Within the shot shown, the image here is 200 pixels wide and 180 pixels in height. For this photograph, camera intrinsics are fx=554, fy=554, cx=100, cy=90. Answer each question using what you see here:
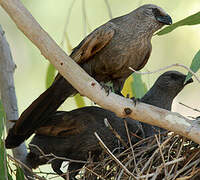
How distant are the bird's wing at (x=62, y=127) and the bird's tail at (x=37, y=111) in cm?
19

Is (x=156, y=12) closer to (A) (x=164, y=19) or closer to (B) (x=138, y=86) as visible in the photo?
(A) (x=164, y=19)

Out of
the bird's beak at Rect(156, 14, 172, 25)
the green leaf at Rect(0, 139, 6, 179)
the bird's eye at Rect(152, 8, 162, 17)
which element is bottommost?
the bird's beak at Rect(156, 14, 172, 25)

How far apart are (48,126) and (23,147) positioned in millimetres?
203

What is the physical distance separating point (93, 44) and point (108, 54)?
0.14m

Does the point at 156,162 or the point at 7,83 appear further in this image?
the point at 7,83

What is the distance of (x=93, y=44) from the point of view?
3225 millimetres

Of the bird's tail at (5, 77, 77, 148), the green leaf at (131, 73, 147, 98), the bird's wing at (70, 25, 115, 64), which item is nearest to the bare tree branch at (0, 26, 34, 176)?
the bird's tail at (5, 77, 77, 148)

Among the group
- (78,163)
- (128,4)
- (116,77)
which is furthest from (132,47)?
(128,4)

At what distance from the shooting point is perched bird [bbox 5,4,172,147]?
322cm

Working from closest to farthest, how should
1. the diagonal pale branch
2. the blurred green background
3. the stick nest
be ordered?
1. the diagonal pale branch
2. the stick nest
3. the blurred green background

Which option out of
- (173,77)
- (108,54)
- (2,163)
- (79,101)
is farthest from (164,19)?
(2,163)

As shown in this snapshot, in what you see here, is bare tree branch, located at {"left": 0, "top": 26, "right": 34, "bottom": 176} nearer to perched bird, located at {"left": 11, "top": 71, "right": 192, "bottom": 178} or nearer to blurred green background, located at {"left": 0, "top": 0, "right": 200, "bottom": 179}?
perched bird, located at {"left": 11, "top": 71, "right": 192, "bottom": 178}

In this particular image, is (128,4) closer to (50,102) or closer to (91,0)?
(91,0)

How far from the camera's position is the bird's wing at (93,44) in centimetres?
321
